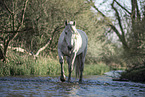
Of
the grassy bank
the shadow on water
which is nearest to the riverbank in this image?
the grassy bank

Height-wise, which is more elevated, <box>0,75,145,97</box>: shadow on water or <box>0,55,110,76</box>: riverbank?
<box>0,55,110,76</box>: riverbank

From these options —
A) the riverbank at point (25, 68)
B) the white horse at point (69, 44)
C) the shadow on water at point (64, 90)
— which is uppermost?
the white horse at point (69, 44)

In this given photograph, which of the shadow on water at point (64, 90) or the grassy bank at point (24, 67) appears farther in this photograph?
the grassy bank at point (24, 67)

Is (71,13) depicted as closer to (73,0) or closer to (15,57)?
(73,0)

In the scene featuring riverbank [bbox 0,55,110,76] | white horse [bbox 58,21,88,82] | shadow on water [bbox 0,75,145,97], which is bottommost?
shadow on water [bbox 0,75,145,97]

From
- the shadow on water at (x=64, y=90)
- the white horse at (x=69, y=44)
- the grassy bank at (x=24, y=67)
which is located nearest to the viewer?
the shadow on water at (x=64, y=90)

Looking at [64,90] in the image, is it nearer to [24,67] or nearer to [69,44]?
[69,44]

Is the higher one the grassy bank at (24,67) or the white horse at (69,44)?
the white horse at (69,44)

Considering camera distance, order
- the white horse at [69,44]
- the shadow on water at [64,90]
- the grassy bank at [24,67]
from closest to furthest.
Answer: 1. the shadow on water at [64,90]
2. the white horse at [69,44]
3. the grassy bank at [24,67]

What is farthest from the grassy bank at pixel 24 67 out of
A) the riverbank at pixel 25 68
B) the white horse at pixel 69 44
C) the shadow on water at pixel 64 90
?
the shadow on water at pixel 64 90

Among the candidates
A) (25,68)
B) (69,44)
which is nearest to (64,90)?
(69,44)

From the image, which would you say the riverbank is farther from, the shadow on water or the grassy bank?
the shadow on water

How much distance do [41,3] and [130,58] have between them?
9391 millimetres

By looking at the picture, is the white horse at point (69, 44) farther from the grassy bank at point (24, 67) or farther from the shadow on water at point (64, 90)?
the grassy bank at point (24, 67)
